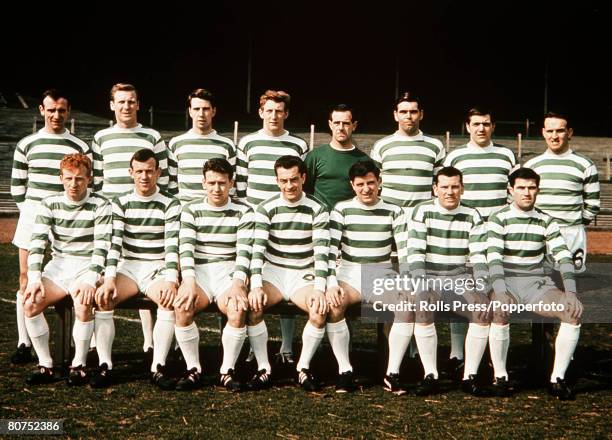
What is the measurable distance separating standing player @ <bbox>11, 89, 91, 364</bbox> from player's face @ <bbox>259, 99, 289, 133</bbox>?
4.39ft

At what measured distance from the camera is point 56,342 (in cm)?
565

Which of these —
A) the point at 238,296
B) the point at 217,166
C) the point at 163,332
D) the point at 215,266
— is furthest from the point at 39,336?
the point at 217,166

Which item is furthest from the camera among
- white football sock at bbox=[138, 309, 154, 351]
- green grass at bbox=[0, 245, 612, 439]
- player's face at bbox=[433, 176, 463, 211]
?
white football sock at bbox=[138, 309, 154, 351]

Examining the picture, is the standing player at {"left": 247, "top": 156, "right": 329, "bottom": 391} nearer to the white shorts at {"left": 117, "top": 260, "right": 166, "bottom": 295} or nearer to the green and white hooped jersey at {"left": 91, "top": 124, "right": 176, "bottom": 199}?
the white shorts at {"left": 117, "top": 260, "right": 166, "bottom": 295}

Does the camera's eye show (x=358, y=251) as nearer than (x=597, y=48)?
Yes

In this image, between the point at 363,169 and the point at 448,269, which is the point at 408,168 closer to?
the point at 363,169

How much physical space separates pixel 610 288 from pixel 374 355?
4673 millimetres

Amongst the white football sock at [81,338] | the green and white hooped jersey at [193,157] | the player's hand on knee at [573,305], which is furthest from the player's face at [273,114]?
the player's hand on knee at [573,305]

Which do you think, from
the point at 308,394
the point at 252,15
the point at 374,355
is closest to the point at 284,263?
the point at 308,394

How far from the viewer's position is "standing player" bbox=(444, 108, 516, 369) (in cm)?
599

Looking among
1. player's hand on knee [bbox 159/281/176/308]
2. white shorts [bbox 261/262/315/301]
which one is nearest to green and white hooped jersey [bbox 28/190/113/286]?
player's hand on knee [bbox 159/281/176/308]

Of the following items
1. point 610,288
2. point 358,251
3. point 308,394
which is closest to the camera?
point 308,394

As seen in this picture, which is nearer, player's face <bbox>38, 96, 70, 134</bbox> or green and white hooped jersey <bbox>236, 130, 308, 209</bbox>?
player's face <bbox>38, 96, 70, 134</bbox>

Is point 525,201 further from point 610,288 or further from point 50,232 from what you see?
point 610,288
